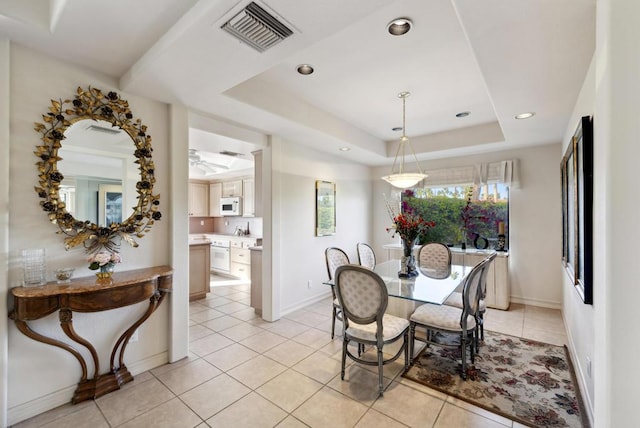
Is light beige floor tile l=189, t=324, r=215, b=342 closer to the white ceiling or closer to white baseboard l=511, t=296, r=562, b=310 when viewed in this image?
the white ceiling

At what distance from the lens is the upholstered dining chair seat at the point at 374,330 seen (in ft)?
7.59

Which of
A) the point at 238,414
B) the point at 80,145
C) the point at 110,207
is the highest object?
the point at 80,145

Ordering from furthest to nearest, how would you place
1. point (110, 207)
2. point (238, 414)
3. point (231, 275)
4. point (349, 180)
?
point (231, 275)
point (349, 180)
point (110, 207)
point (238, 414)

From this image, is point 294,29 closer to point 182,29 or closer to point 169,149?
point 182,29

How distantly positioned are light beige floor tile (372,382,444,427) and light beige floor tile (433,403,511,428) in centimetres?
5

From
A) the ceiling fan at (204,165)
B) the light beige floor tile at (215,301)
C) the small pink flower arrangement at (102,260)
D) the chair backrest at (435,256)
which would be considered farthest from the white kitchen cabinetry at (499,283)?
the ceiling fan at (204,165)

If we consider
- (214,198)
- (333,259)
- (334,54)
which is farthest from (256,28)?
(214,198)

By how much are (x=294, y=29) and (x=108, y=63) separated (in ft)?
5.47

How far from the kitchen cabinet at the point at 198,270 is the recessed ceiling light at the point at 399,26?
4.14 metres

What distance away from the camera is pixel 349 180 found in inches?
214

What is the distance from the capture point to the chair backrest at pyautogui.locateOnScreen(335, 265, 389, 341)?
86.1 inches

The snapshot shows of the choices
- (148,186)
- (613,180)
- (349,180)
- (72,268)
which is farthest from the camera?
(349,180)

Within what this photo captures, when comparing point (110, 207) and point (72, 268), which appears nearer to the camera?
point (72, 268)

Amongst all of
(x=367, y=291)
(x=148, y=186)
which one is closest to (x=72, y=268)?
(x=148, y=186)
